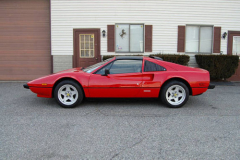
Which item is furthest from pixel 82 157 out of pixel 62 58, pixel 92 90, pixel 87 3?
pixel 87 3

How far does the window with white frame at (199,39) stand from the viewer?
414 inches

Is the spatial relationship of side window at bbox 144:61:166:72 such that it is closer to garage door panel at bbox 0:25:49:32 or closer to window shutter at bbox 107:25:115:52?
window shutter at bbox 107:25:115:52


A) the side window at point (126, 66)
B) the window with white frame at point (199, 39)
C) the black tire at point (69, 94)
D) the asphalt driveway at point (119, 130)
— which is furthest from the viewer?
the window with white frame at point (199, 39)

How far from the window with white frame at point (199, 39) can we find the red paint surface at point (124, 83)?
5476 millimetres

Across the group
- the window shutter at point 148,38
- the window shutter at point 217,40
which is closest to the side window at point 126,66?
the window shutter at point 148,38

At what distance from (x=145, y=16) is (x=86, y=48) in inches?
123

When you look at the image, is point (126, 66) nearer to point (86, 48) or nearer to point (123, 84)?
point (123, 84)

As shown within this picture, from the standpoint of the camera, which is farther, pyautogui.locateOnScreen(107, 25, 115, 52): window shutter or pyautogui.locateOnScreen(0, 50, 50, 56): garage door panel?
pyautogui.locateOnScreen(0, 50, 50, 56): garage door panel

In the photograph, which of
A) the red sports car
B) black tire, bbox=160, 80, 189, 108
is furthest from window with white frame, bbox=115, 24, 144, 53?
black tire, bbox=160, 80, 189, 108

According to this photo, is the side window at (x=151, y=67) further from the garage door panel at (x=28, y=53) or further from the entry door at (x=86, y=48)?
the garage door panel at (x=28, y=53)

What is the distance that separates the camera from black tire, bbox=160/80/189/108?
5367mm

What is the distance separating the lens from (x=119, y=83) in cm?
530

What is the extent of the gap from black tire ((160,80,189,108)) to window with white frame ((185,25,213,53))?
562cm

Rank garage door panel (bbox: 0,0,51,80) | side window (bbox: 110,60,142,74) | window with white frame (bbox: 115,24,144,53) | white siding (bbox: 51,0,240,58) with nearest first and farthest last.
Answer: side window (bbox: 110,60,142,74) < white siding (bbox: 51,0,240,58) < garage door panel (bbox: 0,0,51,80) < window with white frame (bbox: 115,24,144,53)
